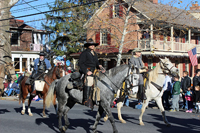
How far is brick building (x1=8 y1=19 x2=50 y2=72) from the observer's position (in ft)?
120

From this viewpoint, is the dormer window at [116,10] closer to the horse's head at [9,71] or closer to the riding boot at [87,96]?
the horse's head at [9,71]

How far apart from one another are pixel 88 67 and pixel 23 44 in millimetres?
32949

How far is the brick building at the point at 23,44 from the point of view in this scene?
36.5m

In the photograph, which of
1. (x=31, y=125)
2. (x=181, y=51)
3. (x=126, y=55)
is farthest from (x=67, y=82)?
(x=181, y=51)

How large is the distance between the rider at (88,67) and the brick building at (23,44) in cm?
3093

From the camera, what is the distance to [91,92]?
23.2 feet

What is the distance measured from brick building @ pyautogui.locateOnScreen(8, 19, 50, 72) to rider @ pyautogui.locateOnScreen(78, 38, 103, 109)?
30.9m

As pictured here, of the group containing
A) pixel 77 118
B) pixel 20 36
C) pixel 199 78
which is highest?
pixel 20 36

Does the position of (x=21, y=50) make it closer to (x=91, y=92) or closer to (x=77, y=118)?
(x=77, y=118)

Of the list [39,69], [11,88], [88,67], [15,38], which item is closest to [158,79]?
[88,67]

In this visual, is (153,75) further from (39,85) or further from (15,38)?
(15,38)

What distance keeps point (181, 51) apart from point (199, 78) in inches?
626

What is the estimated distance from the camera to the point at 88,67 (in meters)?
7.26

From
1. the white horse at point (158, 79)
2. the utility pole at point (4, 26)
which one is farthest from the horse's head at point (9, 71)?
the utility pole at point (4, 26)
